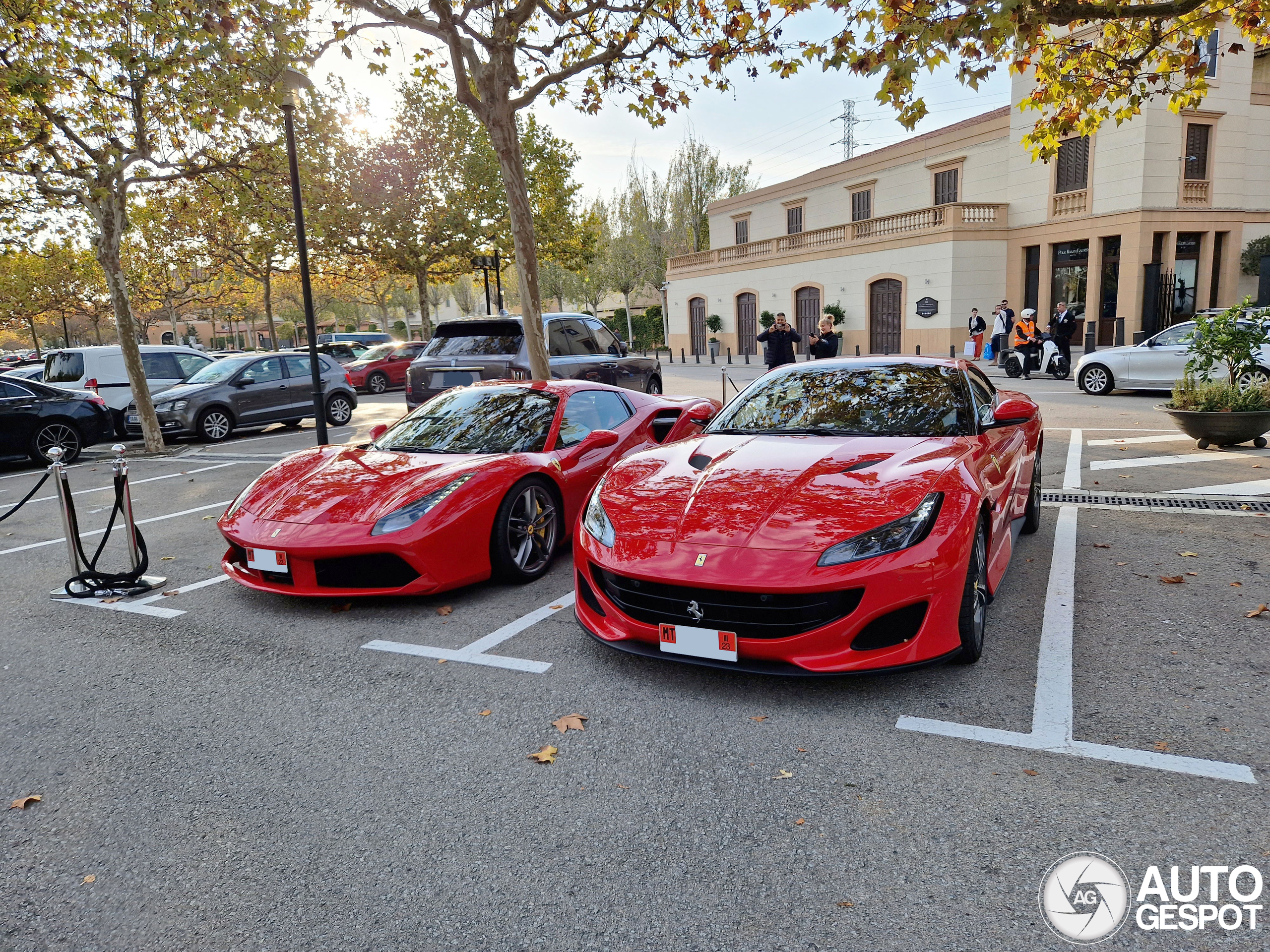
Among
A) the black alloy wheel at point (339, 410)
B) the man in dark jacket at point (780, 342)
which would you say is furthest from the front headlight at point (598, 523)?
the black alloy wheel at point (339, 410)

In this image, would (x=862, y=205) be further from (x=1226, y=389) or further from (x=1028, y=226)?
(x=1226, y=389)

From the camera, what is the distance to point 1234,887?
2.23 m

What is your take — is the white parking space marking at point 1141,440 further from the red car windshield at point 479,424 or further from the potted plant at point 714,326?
the potted plant at point 714,326

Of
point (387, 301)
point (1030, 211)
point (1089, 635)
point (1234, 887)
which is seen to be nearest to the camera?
point (1234, 887)

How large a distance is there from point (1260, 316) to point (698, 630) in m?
8.18

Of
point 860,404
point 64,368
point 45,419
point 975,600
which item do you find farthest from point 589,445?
point 64,368

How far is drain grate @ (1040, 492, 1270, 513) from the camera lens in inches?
250

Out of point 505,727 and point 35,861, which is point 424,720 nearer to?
point 505,727

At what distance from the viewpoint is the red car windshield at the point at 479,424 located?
18.5 ft

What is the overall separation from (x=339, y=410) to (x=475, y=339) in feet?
17.1

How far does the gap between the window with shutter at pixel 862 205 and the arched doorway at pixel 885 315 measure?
3.94 m

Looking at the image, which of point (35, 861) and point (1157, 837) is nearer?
point (1157, 837)

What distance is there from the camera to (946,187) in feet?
95.9

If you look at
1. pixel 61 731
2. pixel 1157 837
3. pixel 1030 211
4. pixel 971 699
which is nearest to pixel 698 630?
pixel 971 699
